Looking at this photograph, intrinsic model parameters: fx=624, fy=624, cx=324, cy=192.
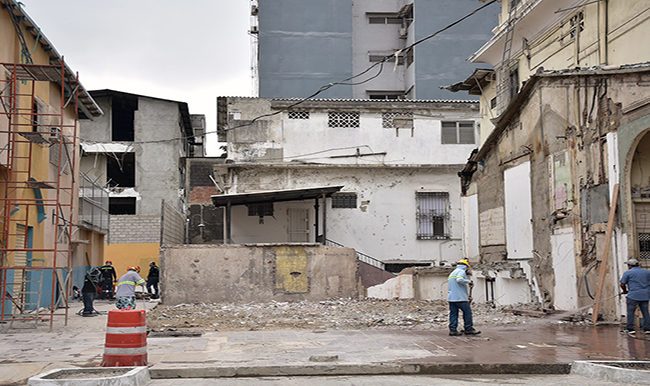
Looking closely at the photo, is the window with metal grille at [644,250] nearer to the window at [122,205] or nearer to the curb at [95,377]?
the curb at [95,377]

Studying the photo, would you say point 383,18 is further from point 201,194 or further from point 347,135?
point 201,194

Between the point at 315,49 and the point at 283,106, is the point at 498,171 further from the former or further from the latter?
the point at 315,49

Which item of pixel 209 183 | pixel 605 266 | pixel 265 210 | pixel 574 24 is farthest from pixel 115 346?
pixel 209 183

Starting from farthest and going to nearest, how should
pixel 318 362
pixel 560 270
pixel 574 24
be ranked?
pixel 574 24 → pixel 560 270 → pixel 318 362

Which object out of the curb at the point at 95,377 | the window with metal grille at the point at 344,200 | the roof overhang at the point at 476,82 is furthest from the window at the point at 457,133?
the curb at the point at 95,377

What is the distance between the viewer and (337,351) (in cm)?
998

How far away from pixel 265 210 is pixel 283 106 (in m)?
4.68

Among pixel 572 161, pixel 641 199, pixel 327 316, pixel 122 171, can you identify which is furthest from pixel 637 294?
pixel 122 171

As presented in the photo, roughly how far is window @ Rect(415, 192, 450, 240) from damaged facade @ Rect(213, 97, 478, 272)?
1.8 inches

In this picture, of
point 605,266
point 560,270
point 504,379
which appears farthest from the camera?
point 560,270

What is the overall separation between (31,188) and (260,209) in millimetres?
13613

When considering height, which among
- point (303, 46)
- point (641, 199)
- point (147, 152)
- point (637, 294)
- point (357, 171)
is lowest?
point (637, 294)

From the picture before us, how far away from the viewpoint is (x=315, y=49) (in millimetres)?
36656

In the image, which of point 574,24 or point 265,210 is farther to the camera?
point 265,210
